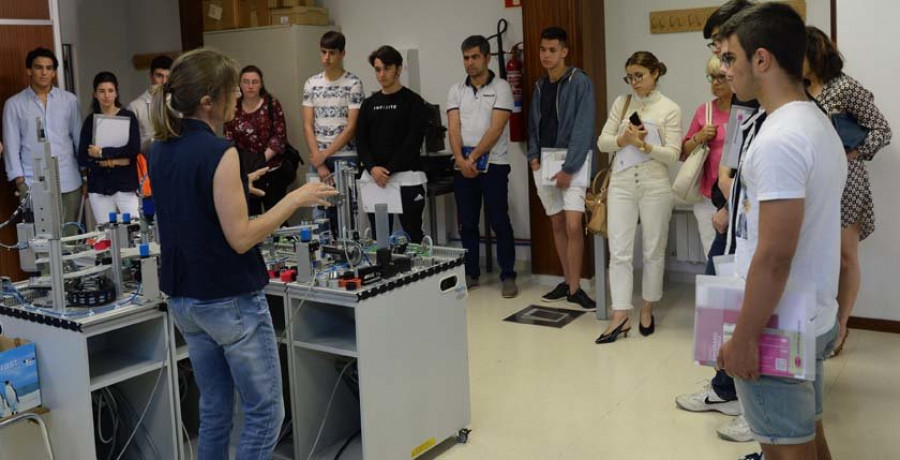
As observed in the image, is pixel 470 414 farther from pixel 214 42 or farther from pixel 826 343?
pixel 214 42

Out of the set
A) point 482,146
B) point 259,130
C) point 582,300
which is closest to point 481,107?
point 482,146

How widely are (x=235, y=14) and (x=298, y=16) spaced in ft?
2.23

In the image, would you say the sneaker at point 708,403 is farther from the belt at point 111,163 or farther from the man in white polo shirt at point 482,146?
the belt at point 111,163

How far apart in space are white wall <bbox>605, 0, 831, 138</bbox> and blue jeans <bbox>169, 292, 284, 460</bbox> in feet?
12.5

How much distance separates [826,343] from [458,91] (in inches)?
161

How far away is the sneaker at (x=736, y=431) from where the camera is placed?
3416 millimetres

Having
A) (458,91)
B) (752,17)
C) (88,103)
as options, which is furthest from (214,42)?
(752,17)

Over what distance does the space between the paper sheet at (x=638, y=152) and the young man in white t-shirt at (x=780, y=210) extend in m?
2.56

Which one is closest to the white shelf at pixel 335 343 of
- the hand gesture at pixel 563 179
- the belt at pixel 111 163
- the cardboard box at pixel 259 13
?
the hand gesture at pixel 563 179

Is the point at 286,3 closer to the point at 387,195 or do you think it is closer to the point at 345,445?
the point at 387,195

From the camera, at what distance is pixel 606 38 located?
5906 millimetres

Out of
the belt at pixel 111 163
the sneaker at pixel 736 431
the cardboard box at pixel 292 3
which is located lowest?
the sneaker at pixel 736 431

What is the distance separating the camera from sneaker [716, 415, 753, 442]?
342 centimetres

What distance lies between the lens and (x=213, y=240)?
2.43 m
